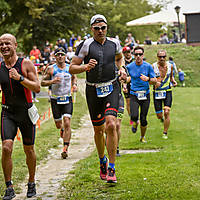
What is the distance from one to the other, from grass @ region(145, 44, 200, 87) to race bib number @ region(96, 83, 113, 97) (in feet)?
83.8

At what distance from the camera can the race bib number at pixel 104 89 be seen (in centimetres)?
744

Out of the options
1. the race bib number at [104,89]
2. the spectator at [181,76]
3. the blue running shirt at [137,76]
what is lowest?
the spectator at [181,76]

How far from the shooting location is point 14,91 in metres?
7.04

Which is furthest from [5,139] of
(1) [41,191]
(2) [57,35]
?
(2) [57,35]

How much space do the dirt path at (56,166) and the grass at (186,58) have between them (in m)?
19.0

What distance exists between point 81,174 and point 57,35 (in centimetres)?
3950

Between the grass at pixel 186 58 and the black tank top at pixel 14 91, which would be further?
the grass at pixel 186 58

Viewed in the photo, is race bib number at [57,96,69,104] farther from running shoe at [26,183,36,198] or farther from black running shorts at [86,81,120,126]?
running shoe at [26,183,36,198]

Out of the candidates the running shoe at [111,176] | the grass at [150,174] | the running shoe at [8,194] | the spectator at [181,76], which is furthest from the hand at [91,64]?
the spectator at [181,76]

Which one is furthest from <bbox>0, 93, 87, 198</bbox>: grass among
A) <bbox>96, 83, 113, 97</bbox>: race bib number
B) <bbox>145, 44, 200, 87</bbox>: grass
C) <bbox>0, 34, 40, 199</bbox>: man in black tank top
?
<bbox>145, 44, 200, 87</bbox>: grass

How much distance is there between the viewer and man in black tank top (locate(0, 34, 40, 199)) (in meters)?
6.91

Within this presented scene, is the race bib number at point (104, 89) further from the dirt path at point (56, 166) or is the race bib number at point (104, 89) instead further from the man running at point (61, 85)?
the man running at point (61, 85)

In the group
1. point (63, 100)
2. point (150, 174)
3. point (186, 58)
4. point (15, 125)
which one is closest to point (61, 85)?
point (63, 100)

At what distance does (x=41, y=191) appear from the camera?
7.79 metres
